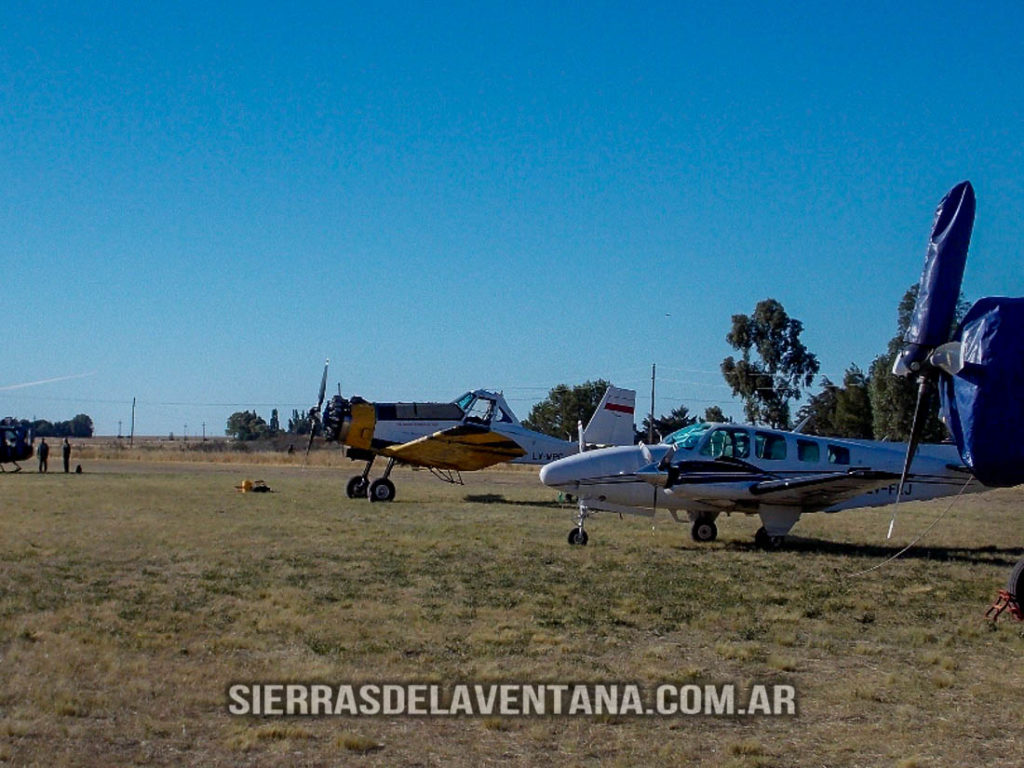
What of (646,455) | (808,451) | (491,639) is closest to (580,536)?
(646,455)

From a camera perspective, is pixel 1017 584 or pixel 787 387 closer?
pixel 1017 584

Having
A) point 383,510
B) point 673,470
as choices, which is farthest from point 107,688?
point 383,510

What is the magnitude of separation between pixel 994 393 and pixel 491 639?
13.9 ft


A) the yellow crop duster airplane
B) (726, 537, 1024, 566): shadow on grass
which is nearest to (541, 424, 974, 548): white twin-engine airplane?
(726, 537, 1024, 566): shadow on grass

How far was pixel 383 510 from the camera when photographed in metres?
22.1

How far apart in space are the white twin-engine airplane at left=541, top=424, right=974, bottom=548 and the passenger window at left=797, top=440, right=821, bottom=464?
2 cm

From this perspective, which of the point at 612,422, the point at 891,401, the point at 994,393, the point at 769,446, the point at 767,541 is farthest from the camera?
the point at 891,401

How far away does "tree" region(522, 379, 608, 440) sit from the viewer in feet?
255

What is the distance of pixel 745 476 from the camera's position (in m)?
15.7

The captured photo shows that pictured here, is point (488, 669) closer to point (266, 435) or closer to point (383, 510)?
Answer: point (383, 510)

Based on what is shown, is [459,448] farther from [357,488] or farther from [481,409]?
[357,488]

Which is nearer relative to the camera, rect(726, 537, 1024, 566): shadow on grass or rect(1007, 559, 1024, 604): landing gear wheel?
rect(1007, 559, 1024, 604): landing gear wheel

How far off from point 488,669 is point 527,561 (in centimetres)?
615

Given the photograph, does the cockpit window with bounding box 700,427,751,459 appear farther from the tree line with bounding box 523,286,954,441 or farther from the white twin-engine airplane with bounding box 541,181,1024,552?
the tree line with bounding box 523,286,954,441
